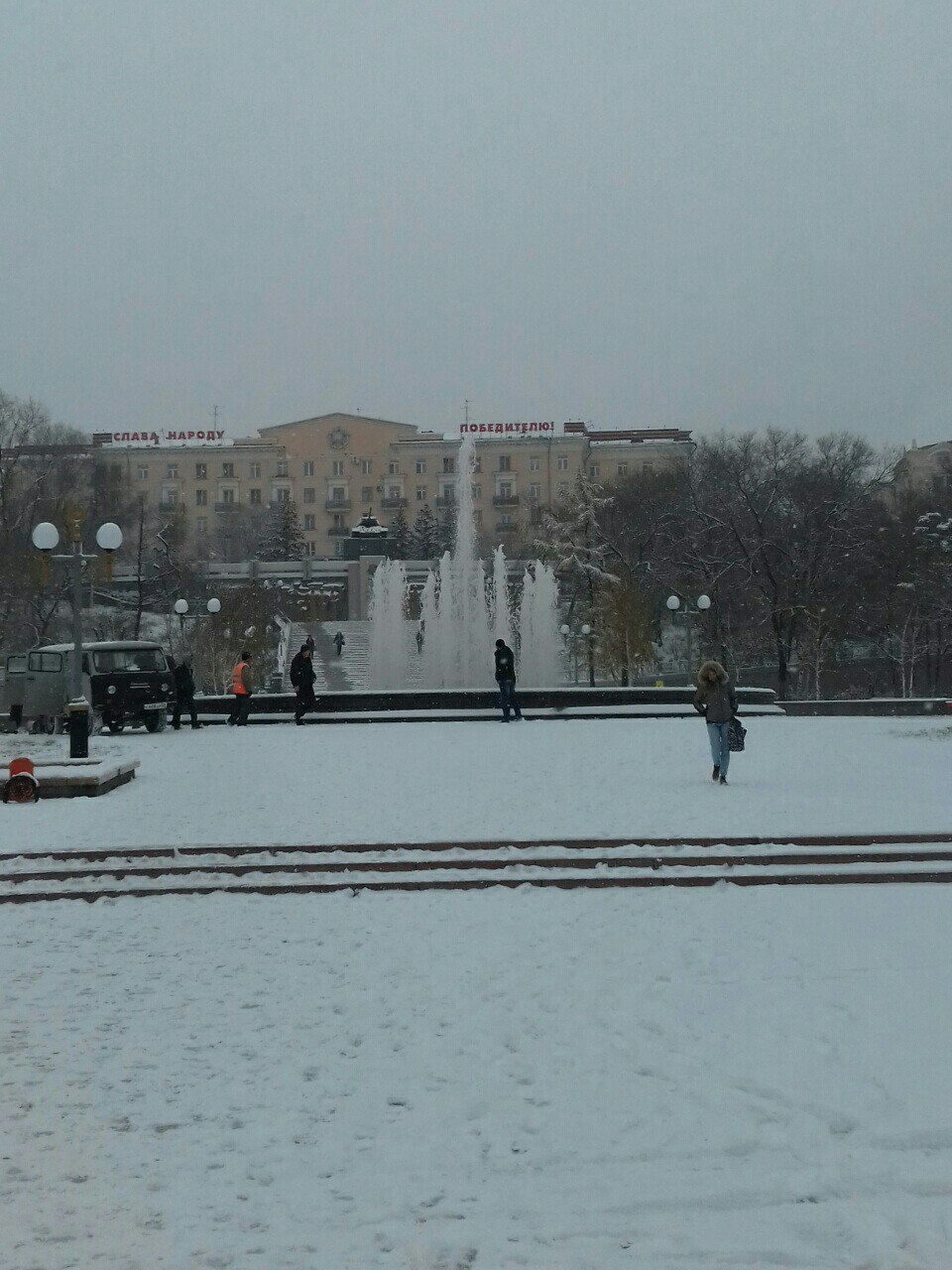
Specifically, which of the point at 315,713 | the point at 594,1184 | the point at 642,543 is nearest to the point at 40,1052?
the point at 594,1184

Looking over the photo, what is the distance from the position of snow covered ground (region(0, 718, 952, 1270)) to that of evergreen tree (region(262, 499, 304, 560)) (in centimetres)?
8064

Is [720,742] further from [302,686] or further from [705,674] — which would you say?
[302,686]

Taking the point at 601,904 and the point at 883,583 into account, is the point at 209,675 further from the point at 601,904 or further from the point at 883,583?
the point at 601,904

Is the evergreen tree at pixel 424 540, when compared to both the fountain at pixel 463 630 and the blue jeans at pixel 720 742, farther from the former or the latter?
the blue jeans at pixel 720 742

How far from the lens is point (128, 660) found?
2391 cm

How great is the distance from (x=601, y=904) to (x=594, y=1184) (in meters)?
4.11

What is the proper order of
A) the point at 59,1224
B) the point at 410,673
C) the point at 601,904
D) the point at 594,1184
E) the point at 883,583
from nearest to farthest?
the point at 59,1224, the point at 594,1184, the point at 601,904, the point at 410,673, the point at 883,583

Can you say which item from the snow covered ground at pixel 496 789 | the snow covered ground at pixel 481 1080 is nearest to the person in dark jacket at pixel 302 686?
the snow covered ground at pixel 496 789

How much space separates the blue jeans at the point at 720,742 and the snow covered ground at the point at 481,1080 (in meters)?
5.18

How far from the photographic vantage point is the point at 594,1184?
13.5 feet

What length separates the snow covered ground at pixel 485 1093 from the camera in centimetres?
379

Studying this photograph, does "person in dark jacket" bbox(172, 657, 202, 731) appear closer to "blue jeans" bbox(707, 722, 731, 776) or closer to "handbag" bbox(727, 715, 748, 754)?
"blue jeans" bbox(707, 722, 731, 776)

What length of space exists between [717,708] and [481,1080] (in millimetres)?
9028

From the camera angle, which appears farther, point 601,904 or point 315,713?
point 315,713
